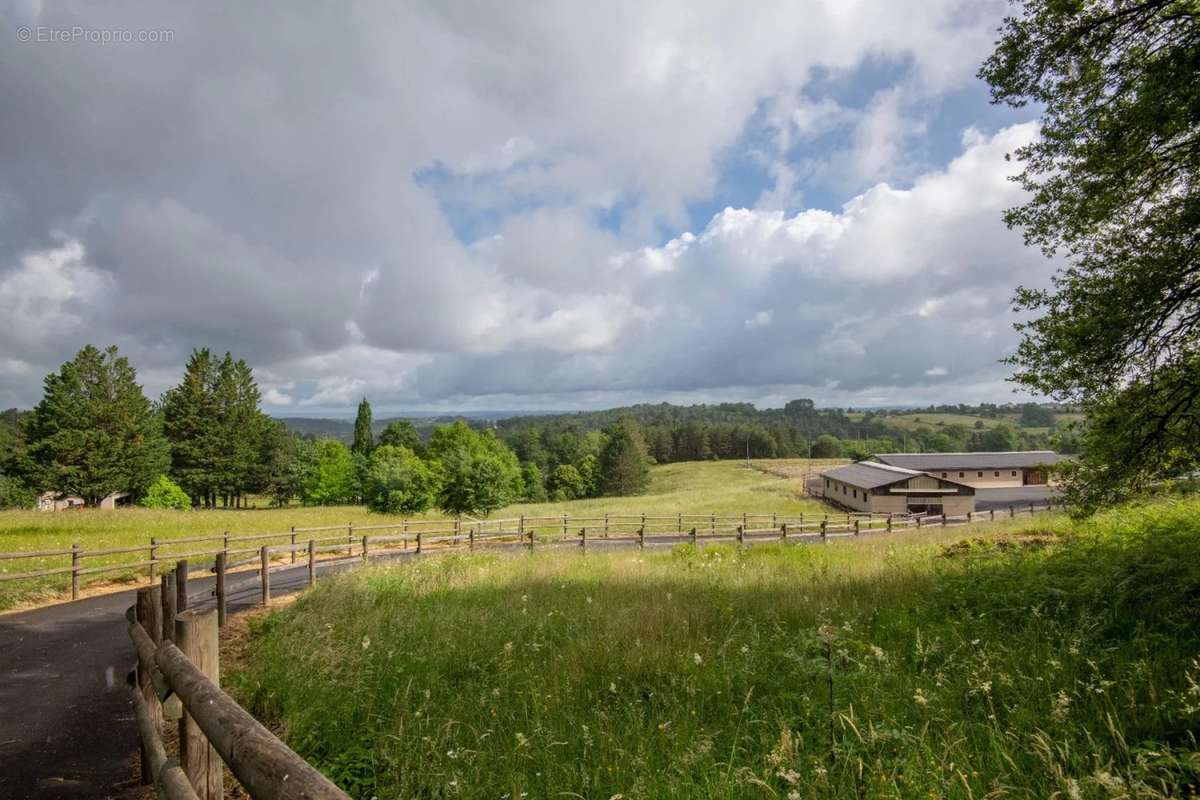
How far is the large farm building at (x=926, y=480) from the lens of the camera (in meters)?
50.8

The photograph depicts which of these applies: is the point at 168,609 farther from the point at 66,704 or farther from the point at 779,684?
the point at 779,684

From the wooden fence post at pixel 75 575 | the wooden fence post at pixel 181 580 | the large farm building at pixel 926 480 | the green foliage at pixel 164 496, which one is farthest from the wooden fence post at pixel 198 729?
the green foliage at pixel 164 496

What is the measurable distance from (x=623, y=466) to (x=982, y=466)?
53519 mm

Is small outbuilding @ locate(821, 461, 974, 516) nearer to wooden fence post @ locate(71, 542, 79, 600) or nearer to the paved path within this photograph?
the paved path

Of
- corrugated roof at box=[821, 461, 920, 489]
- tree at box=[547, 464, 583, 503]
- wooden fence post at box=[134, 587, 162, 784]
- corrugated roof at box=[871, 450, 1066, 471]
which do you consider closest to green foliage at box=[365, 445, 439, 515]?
corrugated roof at box=[821, 461, 920, 489]

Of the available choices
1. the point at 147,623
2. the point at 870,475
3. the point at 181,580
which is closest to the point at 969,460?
the point at 870,475

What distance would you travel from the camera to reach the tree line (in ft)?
150

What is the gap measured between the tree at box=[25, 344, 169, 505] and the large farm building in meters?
66.7

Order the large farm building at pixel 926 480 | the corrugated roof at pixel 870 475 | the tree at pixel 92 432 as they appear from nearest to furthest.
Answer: the tree at pixel 92 432 → the large farm building at pixel 926 480 → the corrugated roof at pixel 870 475

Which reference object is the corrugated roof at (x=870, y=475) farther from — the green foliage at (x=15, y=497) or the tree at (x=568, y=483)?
the green foliage at (x=15, y=497)

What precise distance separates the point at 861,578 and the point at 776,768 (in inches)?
278

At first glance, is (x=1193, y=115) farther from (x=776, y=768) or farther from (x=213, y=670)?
(x=213, y=670)

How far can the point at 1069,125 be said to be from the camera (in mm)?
8797

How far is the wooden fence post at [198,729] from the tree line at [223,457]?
40833 millimetres
